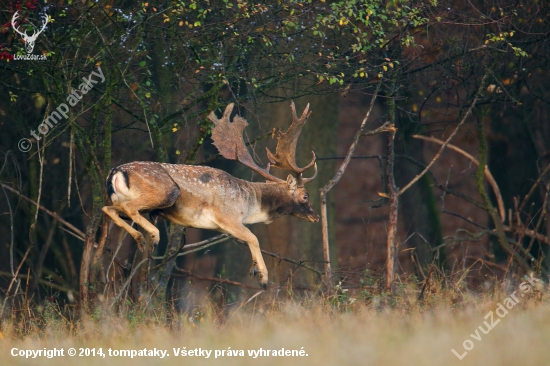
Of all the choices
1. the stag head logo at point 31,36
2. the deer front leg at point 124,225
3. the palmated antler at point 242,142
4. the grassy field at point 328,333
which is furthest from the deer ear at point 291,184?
the stag head logo at point 31,36

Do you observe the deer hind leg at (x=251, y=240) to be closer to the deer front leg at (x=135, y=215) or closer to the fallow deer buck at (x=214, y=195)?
the fallow deer buck at (x=214, y=195)

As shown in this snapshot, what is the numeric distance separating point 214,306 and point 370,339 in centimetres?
305

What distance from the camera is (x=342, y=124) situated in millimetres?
27859

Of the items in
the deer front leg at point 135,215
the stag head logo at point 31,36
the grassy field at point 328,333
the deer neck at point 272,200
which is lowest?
the grassy field at point 328,333

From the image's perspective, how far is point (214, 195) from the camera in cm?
896

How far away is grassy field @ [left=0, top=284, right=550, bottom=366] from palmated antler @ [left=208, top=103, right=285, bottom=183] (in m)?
1.72

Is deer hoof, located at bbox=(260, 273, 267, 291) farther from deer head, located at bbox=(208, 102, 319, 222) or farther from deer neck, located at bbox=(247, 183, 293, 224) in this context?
deer head, located at bbox=(208, 102, 319, 222)

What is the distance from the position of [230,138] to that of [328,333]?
3132 millimetres

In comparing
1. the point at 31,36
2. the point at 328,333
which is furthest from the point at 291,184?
the point at 31,36

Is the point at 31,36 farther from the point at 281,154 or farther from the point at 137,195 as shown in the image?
the point at 281,154

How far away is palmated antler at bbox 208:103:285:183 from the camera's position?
9.41 metres

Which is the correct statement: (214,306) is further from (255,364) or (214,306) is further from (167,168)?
(255,364)

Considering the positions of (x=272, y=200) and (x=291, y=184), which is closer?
(x=272, y=200)

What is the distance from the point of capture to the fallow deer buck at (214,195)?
8.48 m
